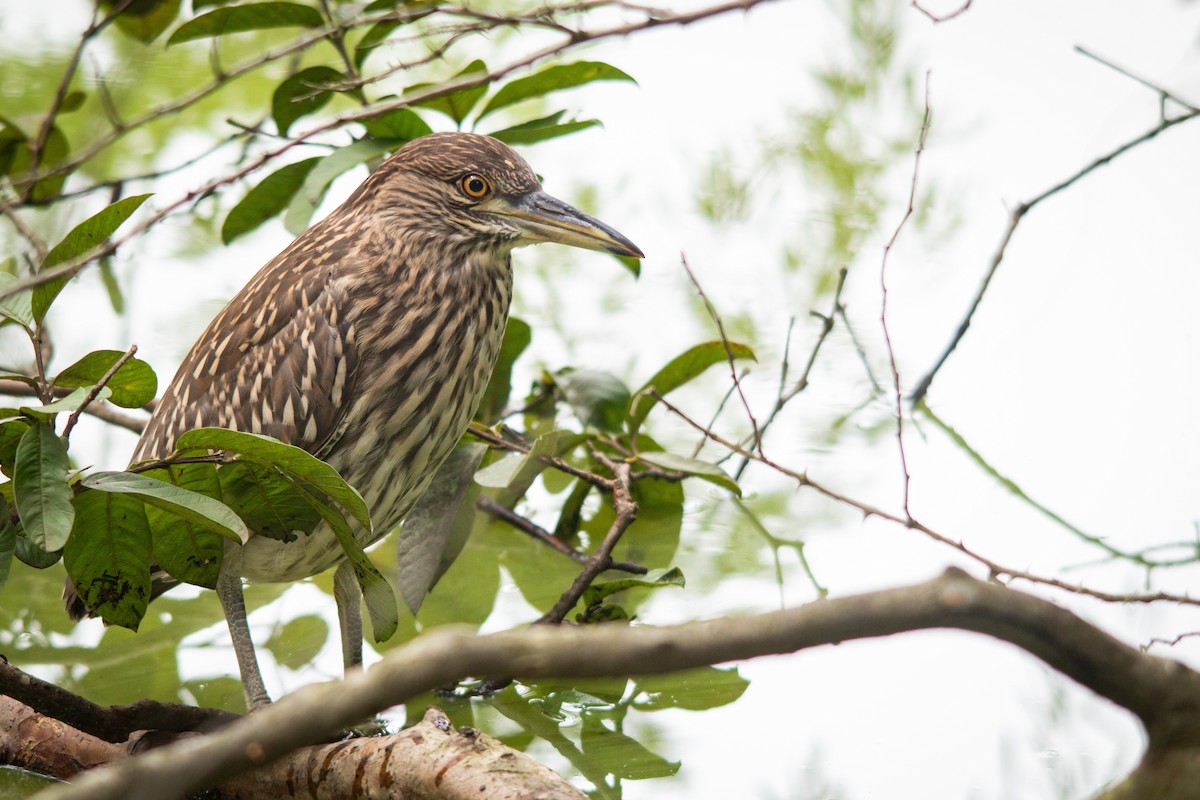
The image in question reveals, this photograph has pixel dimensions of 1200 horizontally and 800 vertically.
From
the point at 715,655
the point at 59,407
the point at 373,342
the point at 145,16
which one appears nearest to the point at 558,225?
the point at 373,342

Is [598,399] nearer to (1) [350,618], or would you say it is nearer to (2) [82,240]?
(1) [350,618]

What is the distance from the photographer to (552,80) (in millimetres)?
3762

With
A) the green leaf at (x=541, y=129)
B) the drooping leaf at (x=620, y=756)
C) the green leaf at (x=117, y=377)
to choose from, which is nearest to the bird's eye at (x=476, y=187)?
the green leaf at (x=541, y=129)

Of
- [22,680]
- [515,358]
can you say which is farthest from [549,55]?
[22,680]

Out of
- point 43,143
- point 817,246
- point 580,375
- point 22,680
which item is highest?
point 817,246

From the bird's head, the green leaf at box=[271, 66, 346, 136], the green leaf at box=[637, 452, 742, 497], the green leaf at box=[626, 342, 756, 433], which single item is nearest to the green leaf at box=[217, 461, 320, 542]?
the bird's head

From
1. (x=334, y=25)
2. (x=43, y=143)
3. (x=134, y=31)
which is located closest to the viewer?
(x=334, y=25)

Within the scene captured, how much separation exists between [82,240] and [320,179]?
1231 millimetres

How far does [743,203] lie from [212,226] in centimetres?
265

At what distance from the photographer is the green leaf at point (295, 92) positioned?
4.02m

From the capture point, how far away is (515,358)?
418cm

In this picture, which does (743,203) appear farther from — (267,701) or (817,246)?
(267,701)

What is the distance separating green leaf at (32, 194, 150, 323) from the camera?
2.48 metres

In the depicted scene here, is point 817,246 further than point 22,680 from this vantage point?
Yes
